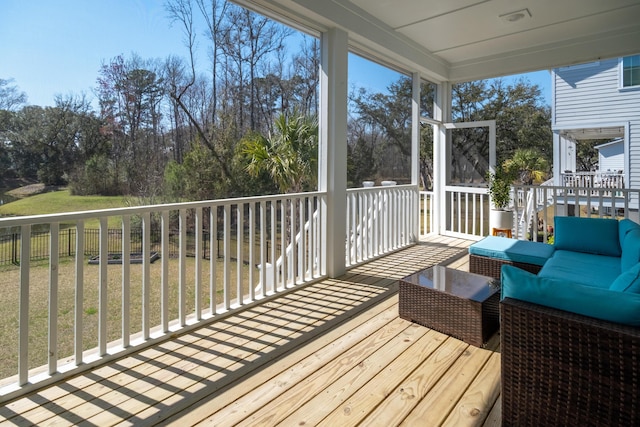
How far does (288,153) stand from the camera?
3592 mm

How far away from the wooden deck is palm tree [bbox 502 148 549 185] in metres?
4.40

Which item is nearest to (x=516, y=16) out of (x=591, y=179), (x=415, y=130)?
(x=415, y=130)

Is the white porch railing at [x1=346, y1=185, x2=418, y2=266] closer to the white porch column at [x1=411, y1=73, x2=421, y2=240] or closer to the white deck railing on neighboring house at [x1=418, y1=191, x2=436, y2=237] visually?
the white porch column at [x1=411, y1=73, x2=421, y2=240]

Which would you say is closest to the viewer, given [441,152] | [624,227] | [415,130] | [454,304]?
[454,304]

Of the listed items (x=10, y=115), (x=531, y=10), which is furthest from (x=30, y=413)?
(x=531, y=10)

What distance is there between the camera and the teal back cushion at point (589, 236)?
10.2 ft

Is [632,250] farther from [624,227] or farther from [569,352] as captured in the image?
[569,352]

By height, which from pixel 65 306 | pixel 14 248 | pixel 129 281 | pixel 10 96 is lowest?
pixel 65 306

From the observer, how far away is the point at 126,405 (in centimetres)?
181

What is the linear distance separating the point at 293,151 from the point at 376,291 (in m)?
1.57

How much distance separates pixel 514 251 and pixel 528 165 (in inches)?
148

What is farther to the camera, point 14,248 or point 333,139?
point 333,139

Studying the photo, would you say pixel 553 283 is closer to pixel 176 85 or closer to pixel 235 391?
pixel 235 391

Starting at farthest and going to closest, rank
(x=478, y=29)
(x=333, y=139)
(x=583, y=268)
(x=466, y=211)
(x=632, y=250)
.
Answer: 1. (x=466, y=211)
2. (x=478, y=29)
3. (x=333, y=139)
4. (x=583, y=268)
5. (x=632, y=250)
